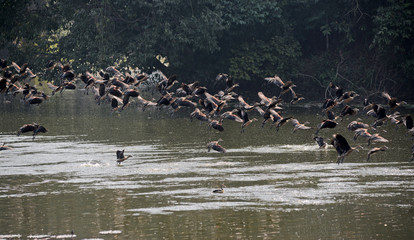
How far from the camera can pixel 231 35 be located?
45562 mm

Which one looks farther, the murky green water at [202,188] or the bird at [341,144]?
the bird at [341,144]

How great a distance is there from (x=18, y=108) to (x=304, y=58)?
617 inches

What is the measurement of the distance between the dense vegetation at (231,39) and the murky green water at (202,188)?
1233 cm

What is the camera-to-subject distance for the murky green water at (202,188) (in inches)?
571

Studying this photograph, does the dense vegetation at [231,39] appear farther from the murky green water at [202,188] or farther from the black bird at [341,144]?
the black bird at [341,144]

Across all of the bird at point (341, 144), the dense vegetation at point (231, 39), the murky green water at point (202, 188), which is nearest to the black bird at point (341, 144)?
the bird at point (341, 144)

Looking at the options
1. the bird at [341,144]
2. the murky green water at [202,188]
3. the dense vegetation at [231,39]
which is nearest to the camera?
the murky green water at [202,188]

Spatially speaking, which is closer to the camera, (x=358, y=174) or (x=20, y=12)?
(x=358, y=174)

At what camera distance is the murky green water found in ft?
47.6

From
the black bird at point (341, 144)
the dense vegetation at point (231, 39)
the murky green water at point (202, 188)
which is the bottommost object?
the murky green water at point (202, 188)

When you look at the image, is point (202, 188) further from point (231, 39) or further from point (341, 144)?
point (231, 39)

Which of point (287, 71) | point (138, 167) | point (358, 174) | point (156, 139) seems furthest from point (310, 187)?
point (287, 71)

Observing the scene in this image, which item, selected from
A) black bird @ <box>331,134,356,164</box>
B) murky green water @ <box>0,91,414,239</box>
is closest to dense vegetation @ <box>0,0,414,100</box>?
murky green water @ <box>0,91,414,239</box>

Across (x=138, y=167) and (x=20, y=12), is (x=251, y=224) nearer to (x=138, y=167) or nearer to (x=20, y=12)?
(x=138, y=167)
